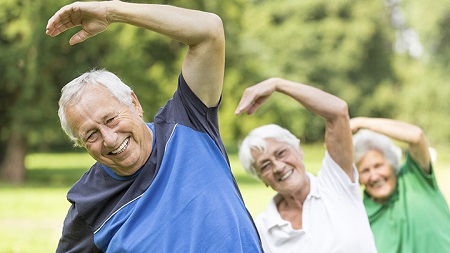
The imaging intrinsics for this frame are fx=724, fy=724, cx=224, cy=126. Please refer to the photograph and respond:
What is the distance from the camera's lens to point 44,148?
139ft

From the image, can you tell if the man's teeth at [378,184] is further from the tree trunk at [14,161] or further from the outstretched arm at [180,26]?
the tree trunk at [14,161]

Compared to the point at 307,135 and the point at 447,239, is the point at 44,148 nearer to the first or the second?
the point at 307,135

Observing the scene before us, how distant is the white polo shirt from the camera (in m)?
3.38

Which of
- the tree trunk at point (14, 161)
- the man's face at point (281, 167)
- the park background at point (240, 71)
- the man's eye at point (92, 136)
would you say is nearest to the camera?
the man's eye at point (92, 136)

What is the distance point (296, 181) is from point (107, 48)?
16.0 metres

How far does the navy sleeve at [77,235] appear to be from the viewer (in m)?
2.81

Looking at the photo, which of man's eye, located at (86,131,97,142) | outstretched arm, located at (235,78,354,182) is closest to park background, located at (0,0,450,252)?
outstretched arm, located at (235,78,354,182)

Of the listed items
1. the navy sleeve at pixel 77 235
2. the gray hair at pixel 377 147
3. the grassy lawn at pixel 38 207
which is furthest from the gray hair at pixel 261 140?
the grassy lawn at pixel 38 207

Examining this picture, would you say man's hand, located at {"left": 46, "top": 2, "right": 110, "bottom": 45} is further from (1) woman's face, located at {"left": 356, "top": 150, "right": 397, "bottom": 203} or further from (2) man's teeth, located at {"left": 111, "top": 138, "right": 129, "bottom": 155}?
(1) woman's face, located at {"left": 356, "top": 150, "right": 397, "bottom": 203}

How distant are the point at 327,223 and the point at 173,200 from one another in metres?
1.07

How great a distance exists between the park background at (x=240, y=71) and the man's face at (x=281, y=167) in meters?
5.25

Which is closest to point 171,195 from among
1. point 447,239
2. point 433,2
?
point 447,239

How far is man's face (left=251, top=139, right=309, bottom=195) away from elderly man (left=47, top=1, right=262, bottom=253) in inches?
36.3

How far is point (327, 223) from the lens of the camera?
136 inches
